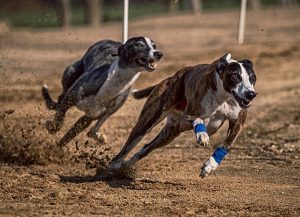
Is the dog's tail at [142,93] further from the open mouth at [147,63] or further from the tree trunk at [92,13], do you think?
the tree trunk at [92,13]

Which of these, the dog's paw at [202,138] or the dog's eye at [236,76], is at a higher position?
the dog's eye at [236,76]

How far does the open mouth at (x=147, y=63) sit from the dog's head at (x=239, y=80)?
169cm

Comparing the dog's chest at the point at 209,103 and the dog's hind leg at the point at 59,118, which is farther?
the dog's hind leg at the point at 59,118

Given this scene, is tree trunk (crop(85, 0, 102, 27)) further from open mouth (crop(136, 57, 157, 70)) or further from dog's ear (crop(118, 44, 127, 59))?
open mouth (crop(136, 57, 157, 70))

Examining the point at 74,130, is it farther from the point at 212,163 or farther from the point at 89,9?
the point at 89,9

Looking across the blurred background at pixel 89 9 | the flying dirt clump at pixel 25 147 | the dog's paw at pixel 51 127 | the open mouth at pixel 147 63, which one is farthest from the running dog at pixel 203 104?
the blurred background at pixel 89 9

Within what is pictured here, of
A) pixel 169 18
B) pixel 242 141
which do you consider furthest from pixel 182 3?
pixel 242 141

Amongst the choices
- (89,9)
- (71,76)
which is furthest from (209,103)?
(89,9)

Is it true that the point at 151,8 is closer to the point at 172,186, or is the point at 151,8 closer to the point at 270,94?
the point at 270,94

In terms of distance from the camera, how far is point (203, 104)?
260 inches

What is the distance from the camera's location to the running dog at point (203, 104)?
20.9 feet

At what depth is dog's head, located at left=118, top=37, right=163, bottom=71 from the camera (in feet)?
26.5

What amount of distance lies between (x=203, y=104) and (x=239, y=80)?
42 centimetres

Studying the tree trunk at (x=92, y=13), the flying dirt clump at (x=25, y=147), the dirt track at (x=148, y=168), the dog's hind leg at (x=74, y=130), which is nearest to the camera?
the dirt track at (x=148, y=168)
